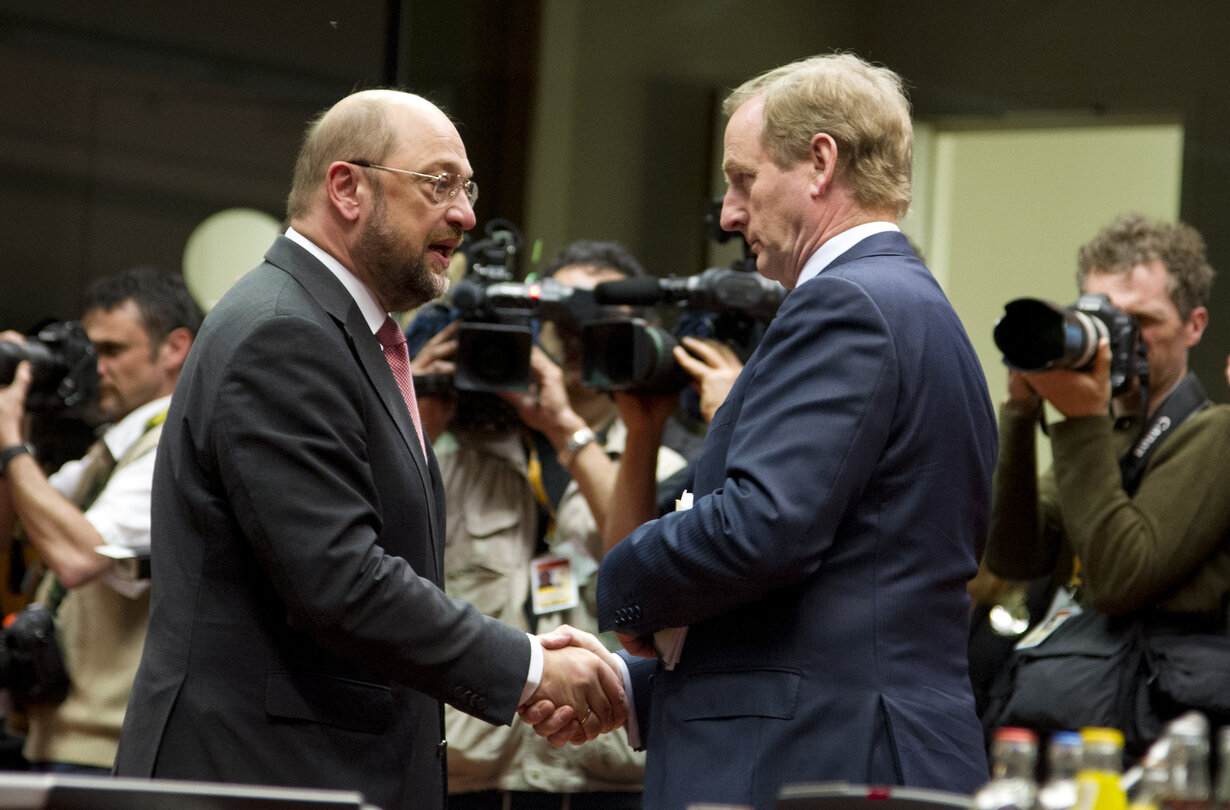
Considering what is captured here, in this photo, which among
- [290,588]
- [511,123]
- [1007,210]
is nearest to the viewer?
[290,588]

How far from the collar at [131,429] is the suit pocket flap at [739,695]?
1.99 metres

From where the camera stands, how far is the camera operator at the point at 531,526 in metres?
2.93

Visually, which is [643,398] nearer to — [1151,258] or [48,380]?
[1151,258]

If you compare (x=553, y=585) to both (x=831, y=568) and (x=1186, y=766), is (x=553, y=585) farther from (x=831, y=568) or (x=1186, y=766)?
(x=1186, y=766)

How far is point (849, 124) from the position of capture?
1858mm

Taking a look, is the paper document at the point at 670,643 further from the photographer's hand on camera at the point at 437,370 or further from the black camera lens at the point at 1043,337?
the photographer's hand on camera at the point at 437,370

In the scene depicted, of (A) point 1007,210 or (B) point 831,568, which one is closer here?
(B) point 831,568

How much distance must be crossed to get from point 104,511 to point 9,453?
1.48 feet

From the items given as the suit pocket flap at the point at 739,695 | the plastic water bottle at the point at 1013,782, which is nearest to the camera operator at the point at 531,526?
the suit pocket flap at the point at 739,695

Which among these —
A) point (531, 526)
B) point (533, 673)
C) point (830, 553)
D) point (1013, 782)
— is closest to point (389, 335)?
point (533, 673)

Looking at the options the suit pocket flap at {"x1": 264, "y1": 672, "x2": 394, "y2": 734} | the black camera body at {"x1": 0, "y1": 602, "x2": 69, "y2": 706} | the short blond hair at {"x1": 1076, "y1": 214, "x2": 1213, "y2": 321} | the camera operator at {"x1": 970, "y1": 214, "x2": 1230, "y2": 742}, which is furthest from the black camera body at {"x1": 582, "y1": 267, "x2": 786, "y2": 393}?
the black camera body at {"x1": 0, "y1": 602, "x2": 69, "y2": 706}

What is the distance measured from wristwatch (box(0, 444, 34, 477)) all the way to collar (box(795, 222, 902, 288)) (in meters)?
2.28

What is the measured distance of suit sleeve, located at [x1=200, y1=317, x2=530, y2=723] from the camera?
1.78 metres

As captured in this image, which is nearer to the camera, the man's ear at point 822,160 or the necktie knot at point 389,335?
the man's ear at point 822,160
